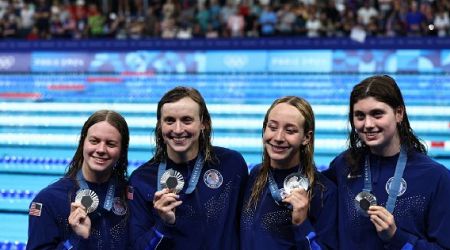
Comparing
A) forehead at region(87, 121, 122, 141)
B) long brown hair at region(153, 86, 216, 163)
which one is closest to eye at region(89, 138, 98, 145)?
forehead at region(87, 121, 122, 141)

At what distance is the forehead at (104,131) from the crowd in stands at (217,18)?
453 inches

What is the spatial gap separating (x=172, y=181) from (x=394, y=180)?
783 millimetres

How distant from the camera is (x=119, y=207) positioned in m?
2.70

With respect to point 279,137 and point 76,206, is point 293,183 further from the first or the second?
point 76,206

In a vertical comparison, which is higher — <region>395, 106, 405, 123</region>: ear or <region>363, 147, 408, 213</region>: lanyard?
<region>395, 106, 405, 123</region>: ear

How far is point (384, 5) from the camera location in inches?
580

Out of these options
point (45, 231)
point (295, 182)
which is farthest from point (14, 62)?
point (295, 182)

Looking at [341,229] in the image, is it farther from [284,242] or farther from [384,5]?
[384,5]

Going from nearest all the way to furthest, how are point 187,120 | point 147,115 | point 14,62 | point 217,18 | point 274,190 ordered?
1. point 274,190
2. point 187,120
3. point 147,115
4. point 14,62
5. point 217,18

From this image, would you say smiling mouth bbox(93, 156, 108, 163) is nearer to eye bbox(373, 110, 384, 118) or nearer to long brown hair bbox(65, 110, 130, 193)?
long brown hair bbox(65, 110, 130, 193)

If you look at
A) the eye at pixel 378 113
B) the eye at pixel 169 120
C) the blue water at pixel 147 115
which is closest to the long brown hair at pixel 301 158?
the eye at pixel 378 113

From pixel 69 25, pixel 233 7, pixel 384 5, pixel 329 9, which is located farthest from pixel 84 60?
pixel 384 5

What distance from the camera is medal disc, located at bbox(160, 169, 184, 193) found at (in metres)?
2.51

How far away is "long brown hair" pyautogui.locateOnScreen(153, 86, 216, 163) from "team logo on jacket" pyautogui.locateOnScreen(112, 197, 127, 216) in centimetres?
21
